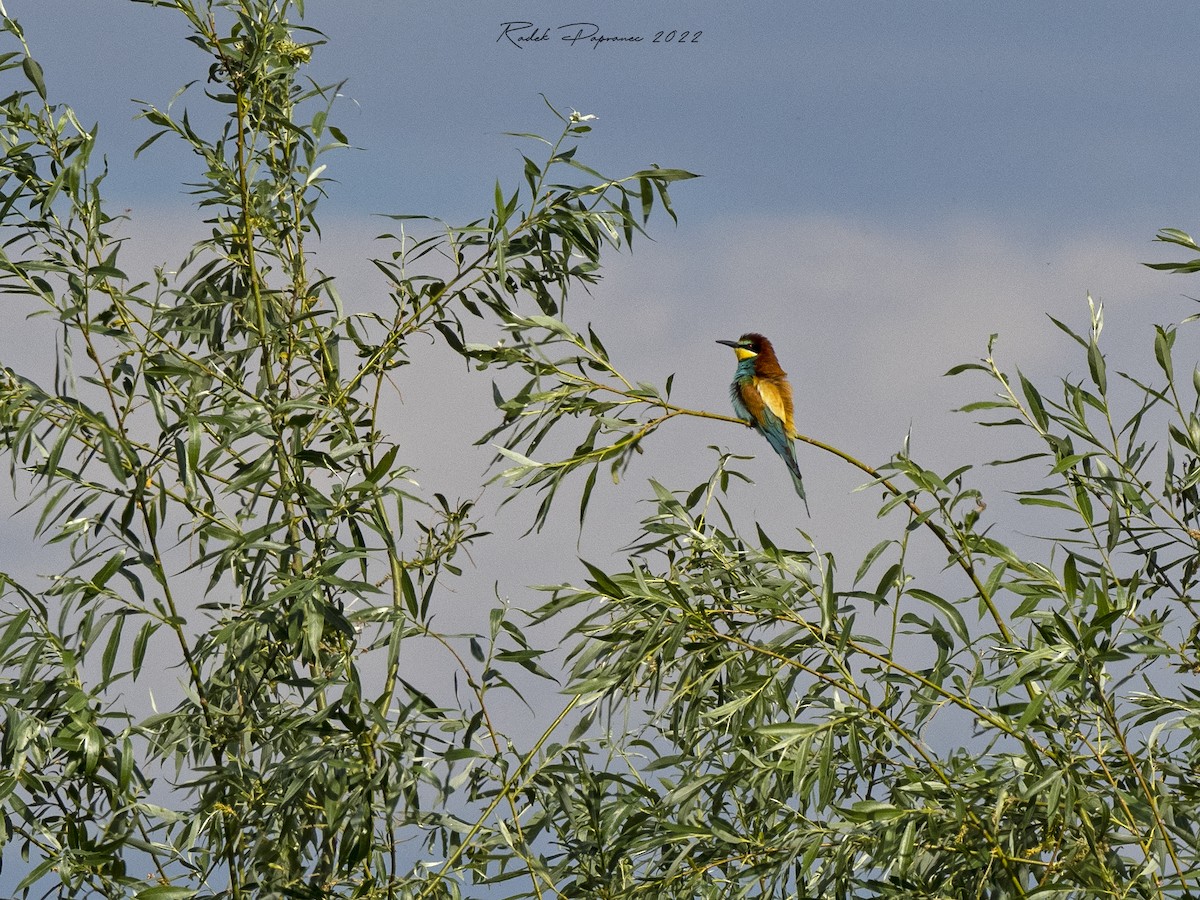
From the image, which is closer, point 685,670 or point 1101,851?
point 1101,851

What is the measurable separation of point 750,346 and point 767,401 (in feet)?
3.00

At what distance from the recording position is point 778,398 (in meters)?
5.67

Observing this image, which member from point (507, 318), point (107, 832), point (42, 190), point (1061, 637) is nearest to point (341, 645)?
point (107, 832)

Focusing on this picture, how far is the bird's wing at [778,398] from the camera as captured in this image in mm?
5555

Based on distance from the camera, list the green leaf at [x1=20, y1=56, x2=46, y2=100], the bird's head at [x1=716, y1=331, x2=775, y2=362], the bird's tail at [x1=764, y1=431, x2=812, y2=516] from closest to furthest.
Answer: the green leaf at [x1=20, y1=56, x2=46, y2=100], the bird's tail at [x1=764, y1=431, x2=812, y2=516], the bird's head at [x1=716, y1=331, x2=775, y2=362]

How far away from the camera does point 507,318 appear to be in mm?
3807

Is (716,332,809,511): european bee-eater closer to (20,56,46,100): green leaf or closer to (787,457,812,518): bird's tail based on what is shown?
(787,457,812,518): bird's tail

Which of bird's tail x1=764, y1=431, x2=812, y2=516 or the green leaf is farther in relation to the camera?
bird's tail x1=764, y1=431, x2=812, y2=516

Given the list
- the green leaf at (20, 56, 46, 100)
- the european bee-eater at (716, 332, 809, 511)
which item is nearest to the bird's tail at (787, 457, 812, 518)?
the european bee-eater at (716, 332, 809, 511)

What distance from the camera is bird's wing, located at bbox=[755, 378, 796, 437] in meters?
5.55

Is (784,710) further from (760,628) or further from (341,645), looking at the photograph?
(341,645)

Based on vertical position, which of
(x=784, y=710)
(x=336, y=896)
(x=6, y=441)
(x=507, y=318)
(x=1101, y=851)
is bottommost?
(x=336, y=896)

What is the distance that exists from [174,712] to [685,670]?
1328 millimetres

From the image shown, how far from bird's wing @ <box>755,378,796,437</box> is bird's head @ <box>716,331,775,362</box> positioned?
0.45m
